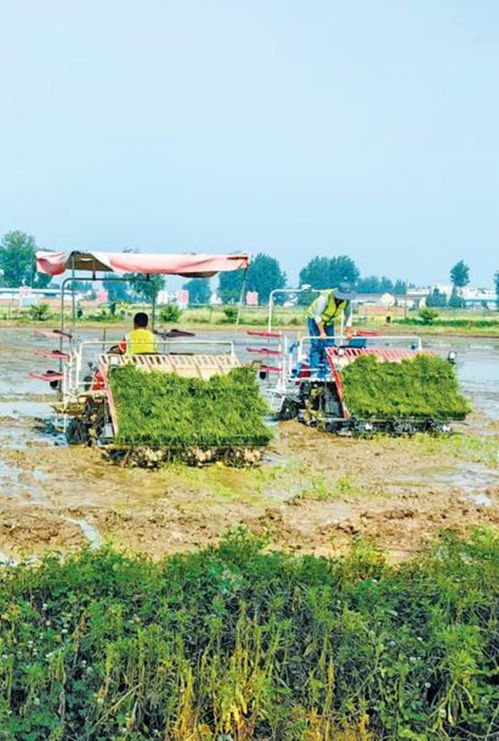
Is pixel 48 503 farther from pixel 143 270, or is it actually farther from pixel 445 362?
pixel 445 362

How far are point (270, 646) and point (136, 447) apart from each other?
6732 millimetres

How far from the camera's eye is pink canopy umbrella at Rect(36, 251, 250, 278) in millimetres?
11766

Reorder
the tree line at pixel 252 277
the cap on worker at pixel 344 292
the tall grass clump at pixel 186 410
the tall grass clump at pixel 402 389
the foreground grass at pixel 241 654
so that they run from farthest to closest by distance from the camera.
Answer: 1. the tree line at pixel 252 277
2. the cap on worker at pixel 344 292
3. the tall grass clump at pixel 402 389
4. the tall grass clump at pixel 186 410
5. the foreground grass at pixel 241 654

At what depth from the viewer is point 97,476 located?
34.6 ft

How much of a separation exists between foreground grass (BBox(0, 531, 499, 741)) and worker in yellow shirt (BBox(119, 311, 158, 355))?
717 cm

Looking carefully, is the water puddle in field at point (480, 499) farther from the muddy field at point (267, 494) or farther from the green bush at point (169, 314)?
the green bush at point (169, 314)

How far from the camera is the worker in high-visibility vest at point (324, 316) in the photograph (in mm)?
14680

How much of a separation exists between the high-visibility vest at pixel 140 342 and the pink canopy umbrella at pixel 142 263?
849 millimetres

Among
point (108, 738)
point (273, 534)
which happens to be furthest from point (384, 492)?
point (108, 738)

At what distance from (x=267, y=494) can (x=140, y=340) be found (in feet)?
10.9

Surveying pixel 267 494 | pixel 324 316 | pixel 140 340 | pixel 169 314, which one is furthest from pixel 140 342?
pixel 169 314

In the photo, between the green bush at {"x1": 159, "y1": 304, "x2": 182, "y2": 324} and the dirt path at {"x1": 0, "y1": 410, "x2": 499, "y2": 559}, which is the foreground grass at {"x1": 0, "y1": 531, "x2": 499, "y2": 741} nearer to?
the dirt path at {"x1": 0, "y1": 410, "x2": 499, "y2": 559}

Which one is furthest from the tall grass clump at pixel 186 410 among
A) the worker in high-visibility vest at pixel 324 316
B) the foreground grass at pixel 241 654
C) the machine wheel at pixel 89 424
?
the foreground grass at pixel 241 654

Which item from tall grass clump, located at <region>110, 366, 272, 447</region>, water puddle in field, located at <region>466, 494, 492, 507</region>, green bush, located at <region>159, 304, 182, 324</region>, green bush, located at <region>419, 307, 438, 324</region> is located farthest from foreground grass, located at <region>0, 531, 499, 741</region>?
green bush, located at <region>419, 307, 438, 324</region>
